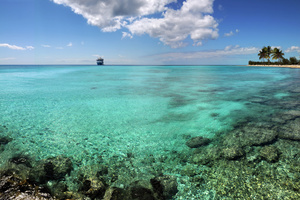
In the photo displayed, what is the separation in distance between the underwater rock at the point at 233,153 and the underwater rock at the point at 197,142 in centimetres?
97

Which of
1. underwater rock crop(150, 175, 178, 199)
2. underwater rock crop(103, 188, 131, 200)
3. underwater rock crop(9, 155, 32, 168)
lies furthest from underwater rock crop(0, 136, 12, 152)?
underwater rock crop(150, 175, 178, 199)

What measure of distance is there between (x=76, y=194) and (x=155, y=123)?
6.27 metres

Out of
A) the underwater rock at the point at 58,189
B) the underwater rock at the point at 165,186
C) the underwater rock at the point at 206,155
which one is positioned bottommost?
the underwater rock at the point at 165,186

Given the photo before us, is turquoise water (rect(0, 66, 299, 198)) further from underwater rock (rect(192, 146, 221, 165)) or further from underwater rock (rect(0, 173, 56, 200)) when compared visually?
underwater rock (rect(0, 173, 56, 200))

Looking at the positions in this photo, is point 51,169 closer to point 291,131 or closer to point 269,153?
point 269,153

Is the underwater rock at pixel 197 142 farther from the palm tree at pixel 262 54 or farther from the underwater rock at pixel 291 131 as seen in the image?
the palm tree at pixel 262 54

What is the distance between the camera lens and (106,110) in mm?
A: 13156

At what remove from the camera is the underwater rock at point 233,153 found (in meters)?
6.31

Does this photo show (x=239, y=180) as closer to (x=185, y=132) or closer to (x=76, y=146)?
(x=185, y=132)

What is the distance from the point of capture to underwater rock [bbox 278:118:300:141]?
25.4 feet

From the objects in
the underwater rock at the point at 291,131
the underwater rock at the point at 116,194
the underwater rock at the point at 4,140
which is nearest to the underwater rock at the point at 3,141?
the underwater rock at the point at 4,140

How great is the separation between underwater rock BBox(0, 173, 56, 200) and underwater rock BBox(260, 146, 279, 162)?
7.09 m

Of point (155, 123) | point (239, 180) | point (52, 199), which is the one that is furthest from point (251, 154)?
point (52, 199)

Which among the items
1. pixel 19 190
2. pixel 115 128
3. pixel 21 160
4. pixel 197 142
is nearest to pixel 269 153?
pixel 197 142
